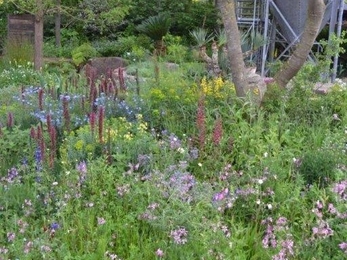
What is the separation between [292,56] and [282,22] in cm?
695

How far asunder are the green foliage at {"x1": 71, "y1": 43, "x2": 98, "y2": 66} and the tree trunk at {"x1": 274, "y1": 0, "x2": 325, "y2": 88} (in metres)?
7.69

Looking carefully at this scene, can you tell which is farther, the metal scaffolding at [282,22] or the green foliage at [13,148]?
the metal scaffolding at [282,22]

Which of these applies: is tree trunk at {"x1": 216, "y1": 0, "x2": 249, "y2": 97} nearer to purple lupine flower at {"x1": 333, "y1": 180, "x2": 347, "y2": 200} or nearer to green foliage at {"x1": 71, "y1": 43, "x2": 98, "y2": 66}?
purple lupine flower at {"x1": 333, "y1": 180, "x2": 347, "y2": 200}

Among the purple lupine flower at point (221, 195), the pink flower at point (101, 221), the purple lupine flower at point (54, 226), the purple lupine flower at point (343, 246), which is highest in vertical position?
the purple lupine flower at point (221, 195)

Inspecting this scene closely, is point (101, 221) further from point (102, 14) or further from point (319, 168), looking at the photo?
point (102, 14)

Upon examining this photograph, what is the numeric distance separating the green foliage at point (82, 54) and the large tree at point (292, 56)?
→ 24.6 ft

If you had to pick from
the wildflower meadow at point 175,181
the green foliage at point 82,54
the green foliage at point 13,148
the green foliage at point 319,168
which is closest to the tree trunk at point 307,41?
the wildflower meadow at point 175,181

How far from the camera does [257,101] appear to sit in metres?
5.63

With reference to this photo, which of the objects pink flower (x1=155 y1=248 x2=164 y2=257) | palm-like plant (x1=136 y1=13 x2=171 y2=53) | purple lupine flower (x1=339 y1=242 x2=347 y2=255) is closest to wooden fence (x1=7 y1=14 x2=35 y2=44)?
palm-like plant (x1=136 y1=13 x2=171 y2=53)

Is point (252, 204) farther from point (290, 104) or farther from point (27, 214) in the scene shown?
point (290, 104)

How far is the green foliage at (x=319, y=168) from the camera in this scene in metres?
4.12

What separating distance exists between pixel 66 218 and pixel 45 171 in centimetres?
45

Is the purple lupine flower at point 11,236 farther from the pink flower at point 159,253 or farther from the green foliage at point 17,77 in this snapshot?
the green foliage at point 17,77

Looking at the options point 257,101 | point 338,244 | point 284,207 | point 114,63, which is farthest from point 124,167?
point 114,63
